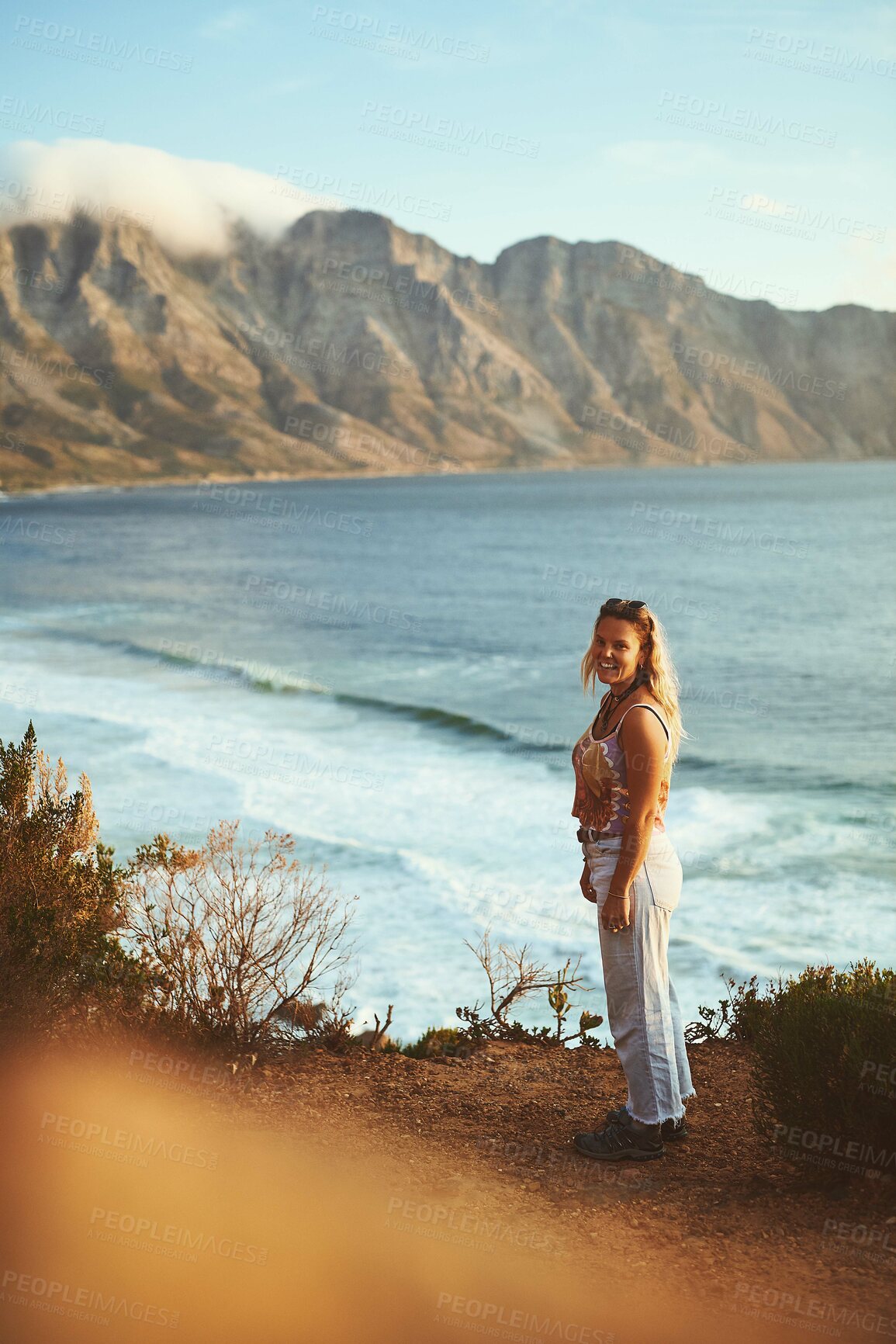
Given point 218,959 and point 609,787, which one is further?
point 218,959

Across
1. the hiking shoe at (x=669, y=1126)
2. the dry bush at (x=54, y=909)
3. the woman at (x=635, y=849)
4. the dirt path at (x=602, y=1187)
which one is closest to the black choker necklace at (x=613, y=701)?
the woman at (x=635, y=849)

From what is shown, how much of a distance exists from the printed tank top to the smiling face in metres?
0.16

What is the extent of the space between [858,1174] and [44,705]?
19.1 meters

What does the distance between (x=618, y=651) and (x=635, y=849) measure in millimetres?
783

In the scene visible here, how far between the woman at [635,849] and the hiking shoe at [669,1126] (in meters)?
0.10

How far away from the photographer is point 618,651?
14.2ft

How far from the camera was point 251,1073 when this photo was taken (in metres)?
5.40

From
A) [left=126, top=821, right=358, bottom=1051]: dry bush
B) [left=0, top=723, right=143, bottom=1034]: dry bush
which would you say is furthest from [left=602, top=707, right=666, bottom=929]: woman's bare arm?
[left=0, top=723, right=143, bottom=1034]: dry bush

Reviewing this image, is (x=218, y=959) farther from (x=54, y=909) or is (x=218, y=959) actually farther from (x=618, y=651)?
(x=618, y=651)

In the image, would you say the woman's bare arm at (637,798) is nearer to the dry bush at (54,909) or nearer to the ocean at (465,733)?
the dry bush at (54,909)

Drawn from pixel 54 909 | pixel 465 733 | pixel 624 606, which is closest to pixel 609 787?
pixel 624 606

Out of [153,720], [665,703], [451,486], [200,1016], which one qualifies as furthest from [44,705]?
[451,486]

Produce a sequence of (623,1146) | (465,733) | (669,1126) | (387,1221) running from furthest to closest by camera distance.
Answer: (465,733) → (669,1126) → (623,1146) → (387,1221)

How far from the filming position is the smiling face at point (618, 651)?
4.33 metres
